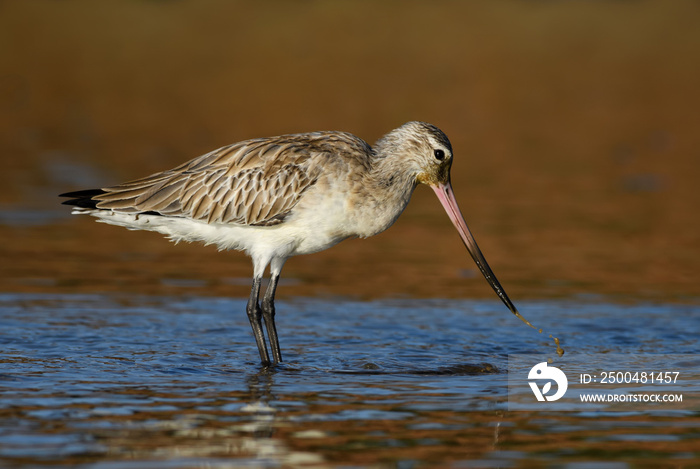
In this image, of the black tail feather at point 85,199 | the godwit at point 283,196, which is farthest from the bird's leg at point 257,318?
the black tail feather at point 85,199

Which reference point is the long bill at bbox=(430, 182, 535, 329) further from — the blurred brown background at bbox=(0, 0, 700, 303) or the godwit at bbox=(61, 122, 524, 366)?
the blurred brown background at bbox=(0, 0, 700, 303)

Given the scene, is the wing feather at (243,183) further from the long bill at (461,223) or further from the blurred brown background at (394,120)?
the blurred brown background at (394,120)

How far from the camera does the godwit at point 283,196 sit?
8.71 metres

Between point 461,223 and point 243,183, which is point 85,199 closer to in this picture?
point 243,183

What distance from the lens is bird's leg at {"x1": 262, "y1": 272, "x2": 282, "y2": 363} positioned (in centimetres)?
874

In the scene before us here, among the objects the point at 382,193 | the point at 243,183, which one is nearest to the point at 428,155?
the point at 382,193

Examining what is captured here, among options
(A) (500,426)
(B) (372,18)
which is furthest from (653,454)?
(B) (372,18)

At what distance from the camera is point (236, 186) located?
29.7 feet

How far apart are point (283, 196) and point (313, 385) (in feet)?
5.40

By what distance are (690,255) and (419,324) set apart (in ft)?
15.3

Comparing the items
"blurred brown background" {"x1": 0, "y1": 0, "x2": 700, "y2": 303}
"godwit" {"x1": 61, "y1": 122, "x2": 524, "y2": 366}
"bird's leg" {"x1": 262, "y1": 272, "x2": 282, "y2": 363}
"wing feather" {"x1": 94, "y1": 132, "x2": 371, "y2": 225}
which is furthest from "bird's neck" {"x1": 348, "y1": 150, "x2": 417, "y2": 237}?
"blurred brown background" {"x1": 0, "y1": 0, "x2": 700, "y2": 303}

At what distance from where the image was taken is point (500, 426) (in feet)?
22.1

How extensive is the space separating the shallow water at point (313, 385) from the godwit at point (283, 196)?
618 mm

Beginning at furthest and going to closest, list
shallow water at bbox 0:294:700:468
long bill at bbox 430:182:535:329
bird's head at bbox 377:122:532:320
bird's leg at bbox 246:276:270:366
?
long bill at bbox 430:182:535:329
bird's head at bbox 377:122:532:320
bird's leg at bbox 246:276:270:366
shallow water at bbox 0:294:700:468
